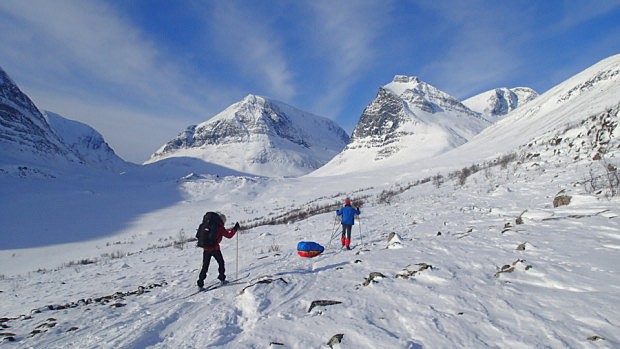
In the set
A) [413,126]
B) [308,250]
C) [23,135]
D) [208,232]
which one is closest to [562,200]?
[308,250]

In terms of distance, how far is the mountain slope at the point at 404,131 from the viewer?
5162 inches

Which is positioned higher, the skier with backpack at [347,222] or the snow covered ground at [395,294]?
the skier with backpack at [347,222]

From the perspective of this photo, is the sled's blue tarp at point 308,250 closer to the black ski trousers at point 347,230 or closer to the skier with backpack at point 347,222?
the skier with backpack at point 347,222

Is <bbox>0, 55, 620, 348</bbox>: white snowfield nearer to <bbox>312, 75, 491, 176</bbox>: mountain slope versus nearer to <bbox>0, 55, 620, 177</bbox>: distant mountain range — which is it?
<bbox>0, 55, 620, 177</bbox>: distant mountain range

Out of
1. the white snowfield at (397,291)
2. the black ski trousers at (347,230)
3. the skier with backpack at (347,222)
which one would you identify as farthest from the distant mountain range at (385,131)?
the black ski trousers at (347,230)

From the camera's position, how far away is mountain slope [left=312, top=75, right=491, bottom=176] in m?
131

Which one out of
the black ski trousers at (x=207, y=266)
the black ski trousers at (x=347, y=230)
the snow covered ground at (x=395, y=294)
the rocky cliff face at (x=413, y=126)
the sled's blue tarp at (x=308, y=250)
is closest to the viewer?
the snow covered ground at (x=395, y=294)

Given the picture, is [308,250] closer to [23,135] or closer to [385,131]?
[23,135]

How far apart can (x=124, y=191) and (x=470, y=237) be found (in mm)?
55963

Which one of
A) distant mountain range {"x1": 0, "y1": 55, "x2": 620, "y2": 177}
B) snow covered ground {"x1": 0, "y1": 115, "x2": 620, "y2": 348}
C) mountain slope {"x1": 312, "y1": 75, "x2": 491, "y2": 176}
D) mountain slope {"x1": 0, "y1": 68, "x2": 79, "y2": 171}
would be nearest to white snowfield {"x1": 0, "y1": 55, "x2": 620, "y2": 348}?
snow covered ground {"x1": 0, "y1": 115, "x2": 620, "y2": 348}

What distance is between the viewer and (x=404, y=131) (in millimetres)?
162750

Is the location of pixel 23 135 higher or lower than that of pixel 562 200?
higher

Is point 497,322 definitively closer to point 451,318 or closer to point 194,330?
point 451,318

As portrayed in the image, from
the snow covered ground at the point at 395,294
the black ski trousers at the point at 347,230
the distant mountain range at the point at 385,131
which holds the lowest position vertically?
the snow covered ground at the point at 395,294
